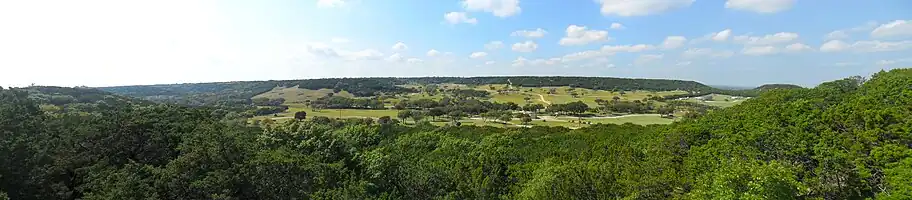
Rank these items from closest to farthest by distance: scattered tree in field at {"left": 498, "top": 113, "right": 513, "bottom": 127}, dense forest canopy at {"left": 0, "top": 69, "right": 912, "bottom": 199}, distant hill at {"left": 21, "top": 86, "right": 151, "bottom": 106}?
dense forest canopy at {"left": 0, "top": 69, "right": 912, "bottom": 199} < distant hill at {"left": 21, "top": 86, "right": 151, "bottom": 106} < scattered tree in field at {"left": 498, "top": 113, "right": 513, "bottom": 127}

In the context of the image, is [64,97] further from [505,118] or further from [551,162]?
[551,162]

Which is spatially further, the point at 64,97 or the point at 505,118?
the point at 505,118

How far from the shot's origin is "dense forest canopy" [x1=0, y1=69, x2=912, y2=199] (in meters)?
24.0

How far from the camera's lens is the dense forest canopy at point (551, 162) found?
24.0 meters

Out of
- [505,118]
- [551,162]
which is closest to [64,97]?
[505,118]

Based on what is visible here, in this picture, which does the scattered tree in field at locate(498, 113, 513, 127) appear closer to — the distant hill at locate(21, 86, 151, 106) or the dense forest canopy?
the dense forest canopy

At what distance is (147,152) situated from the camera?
41062 millimetres

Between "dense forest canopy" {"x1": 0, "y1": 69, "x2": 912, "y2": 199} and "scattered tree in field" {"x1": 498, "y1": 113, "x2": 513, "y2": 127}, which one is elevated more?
"dense forest canopy" {"x1": 0, "y1": 69, "x2": 912, "y2": 199}

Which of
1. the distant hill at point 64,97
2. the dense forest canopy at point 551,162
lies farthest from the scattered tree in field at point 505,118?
the distant hill at point 64,97

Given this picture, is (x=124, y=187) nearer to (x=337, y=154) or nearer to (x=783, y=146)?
(x=337, y=154)

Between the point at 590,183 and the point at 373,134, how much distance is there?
2333 inches

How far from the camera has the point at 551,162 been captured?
47.1 m

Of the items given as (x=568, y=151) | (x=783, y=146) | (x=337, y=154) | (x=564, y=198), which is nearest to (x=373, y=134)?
(x=337, y=154)

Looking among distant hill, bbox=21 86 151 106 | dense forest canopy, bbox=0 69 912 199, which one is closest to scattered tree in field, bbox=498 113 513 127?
dense forest canopy, bbox=0 69 912 199
